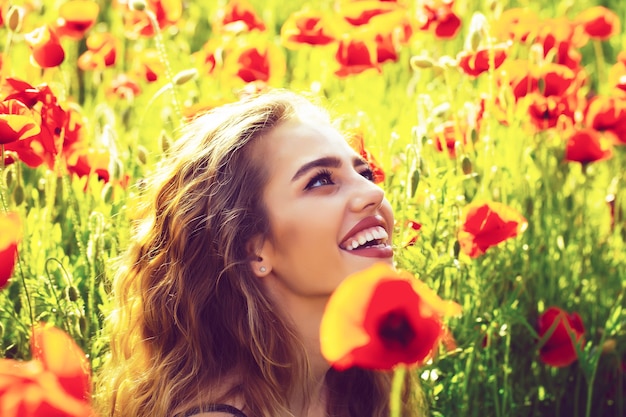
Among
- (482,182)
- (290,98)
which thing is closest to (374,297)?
(290,98)

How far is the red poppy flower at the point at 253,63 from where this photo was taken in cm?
229

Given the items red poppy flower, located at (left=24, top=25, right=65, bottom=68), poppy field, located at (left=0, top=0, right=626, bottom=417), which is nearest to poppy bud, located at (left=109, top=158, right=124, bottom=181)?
poppy field, located at (left=0, top=0, right=626, bottom=417)

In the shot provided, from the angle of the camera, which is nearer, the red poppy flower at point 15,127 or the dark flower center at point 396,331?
the dark flower center at point 396,331

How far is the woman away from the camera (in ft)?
5.15

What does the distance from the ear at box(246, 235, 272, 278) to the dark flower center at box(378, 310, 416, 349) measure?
74cm

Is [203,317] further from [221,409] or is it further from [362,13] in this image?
[362,13]

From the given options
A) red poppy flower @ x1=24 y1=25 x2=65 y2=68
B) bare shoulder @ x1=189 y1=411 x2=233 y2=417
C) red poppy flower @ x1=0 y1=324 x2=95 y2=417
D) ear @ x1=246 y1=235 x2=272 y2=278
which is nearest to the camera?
red poppy flower @ x1=0 y1=324 x2=95 y2=417

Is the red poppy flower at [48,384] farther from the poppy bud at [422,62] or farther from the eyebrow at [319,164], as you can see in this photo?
the poppy bud at [422,62]

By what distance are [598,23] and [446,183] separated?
94cm

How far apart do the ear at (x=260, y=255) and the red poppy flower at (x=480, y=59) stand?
27.8 inches

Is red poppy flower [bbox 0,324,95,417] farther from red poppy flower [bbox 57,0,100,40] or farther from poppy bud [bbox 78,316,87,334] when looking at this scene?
red poppy flower [bbox 57,0,100,40]

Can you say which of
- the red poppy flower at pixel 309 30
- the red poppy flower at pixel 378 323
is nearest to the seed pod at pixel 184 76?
the red poppy flower at pixel 309 30

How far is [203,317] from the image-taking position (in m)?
1.68

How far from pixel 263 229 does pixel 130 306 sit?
0.28m
